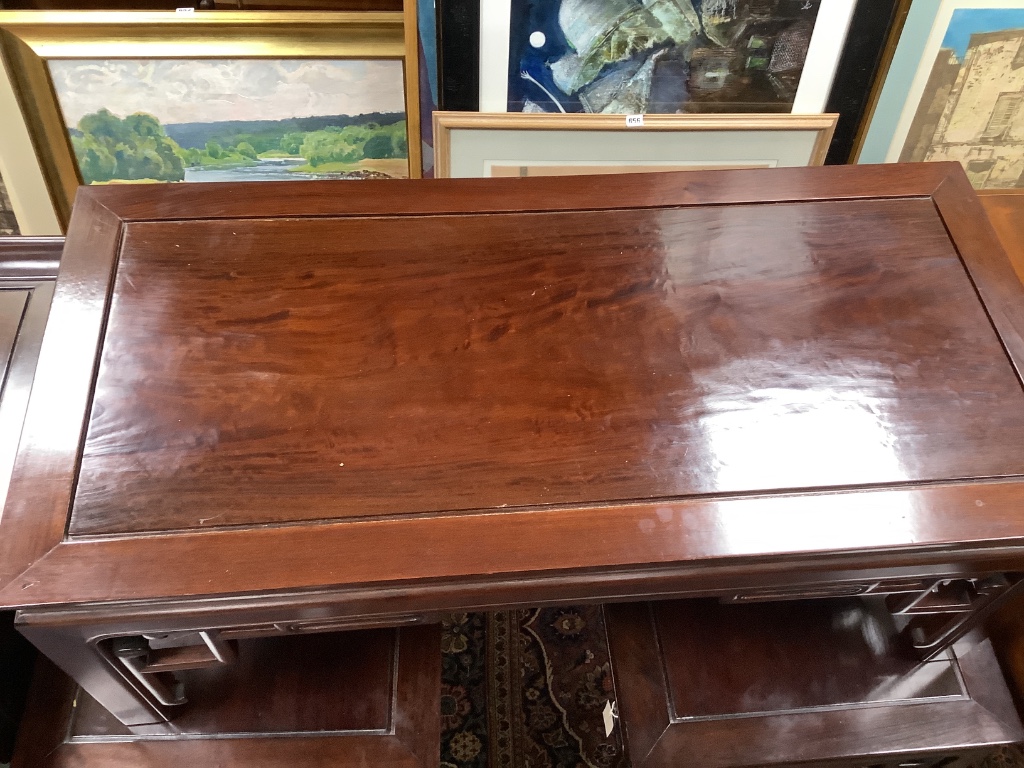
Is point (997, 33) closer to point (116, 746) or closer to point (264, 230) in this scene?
point (264, 230)

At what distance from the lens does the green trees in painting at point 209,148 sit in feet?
4.76

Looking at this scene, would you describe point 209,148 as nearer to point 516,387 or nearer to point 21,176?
point 21,176

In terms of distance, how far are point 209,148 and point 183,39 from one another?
0.20 meters

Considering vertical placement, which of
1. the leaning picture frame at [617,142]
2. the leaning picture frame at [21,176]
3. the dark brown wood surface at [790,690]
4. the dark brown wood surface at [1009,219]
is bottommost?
the dark brown wood surface at [790,690]

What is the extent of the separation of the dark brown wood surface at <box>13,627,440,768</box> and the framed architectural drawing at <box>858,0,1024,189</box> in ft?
4.27

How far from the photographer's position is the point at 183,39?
1354mm

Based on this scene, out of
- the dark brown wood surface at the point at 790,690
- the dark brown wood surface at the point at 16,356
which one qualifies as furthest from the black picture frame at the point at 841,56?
the dark brown wood surface at the point at 790,690

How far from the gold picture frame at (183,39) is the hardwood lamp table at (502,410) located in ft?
1.62

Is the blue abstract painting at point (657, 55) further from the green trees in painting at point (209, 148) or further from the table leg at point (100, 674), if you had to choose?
the table leg at point (100, 674)

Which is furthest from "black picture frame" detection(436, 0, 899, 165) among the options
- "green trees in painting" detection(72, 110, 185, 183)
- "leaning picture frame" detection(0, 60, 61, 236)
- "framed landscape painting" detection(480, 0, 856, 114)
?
"leaning picture frame" detection(0, 60, 61, 236)

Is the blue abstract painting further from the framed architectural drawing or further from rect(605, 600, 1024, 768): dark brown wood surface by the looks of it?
rect(605, 600, 1024, 768): dark brown wood surface

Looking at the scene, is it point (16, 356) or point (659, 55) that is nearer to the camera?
point (16, 356)

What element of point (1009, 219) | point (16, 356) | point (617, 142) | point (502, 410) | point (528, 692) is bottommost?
point (528, 692)

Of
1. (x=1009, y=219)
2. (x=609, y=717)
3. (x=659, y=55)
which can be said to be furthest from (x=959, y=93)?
(x=609, y=717)
